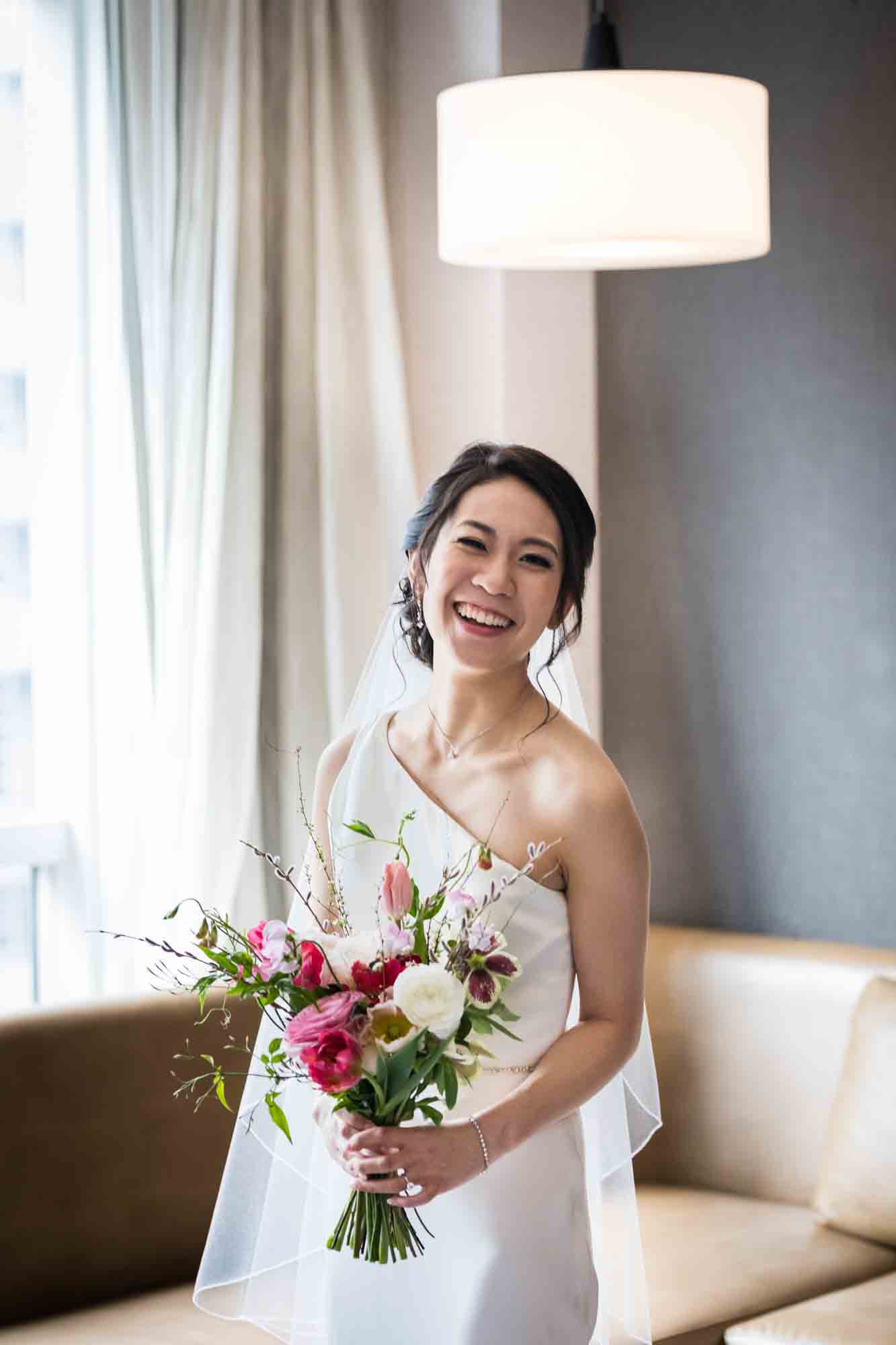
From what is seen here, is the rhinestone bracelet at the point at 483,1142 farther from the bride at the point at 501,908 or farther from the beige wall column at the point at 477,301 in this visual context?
the beige wall column at the point at 477,301

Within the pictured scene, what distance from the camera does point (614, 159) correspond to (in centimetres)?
253

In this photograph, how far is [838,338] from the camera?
3729 mm

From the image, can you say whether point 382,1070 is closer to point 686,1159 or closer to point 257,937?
point 257,937

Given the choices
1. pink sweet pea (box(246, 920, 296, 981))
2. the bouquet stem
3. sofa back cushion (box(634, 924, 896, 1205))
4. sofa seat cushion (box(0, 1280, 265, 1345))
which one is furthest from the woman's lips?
sofa back cushion (box(634, 924, 896, 1205))

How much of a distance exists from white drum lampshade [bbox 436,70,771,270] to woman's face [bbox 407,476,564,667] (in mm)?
629

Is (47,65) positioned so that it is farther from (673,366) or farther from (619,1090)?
(619,1090)

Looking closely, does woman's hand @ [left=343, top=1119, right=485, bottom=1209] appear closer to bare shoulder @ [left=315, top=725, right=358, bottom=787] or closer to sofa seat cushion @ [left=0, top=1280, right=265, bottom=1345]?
bare shoulder @ [left=315, top=725, right=358, bottom=787]

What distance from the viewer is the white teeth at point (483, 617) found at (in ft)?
6.93

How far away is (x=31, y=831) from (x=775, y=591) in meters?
1.72

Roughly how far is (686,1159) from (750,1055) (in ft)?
0.89

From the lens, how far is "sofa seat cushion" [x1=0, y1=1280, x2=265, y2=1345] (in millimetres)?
2666

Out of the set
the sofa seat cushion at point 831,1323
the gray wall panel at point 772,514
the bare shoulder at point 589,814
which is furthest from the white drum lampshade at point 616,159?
the sofa seat cushion at point 831,1323

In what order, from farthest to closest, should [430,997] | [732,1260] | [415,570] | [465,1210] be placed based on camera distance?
[732,1260] → [415,570] → [465,1210] → [430,997]

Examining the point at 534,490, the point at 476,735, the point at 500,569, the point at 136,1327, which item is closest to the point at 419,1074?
the point at 476,735
